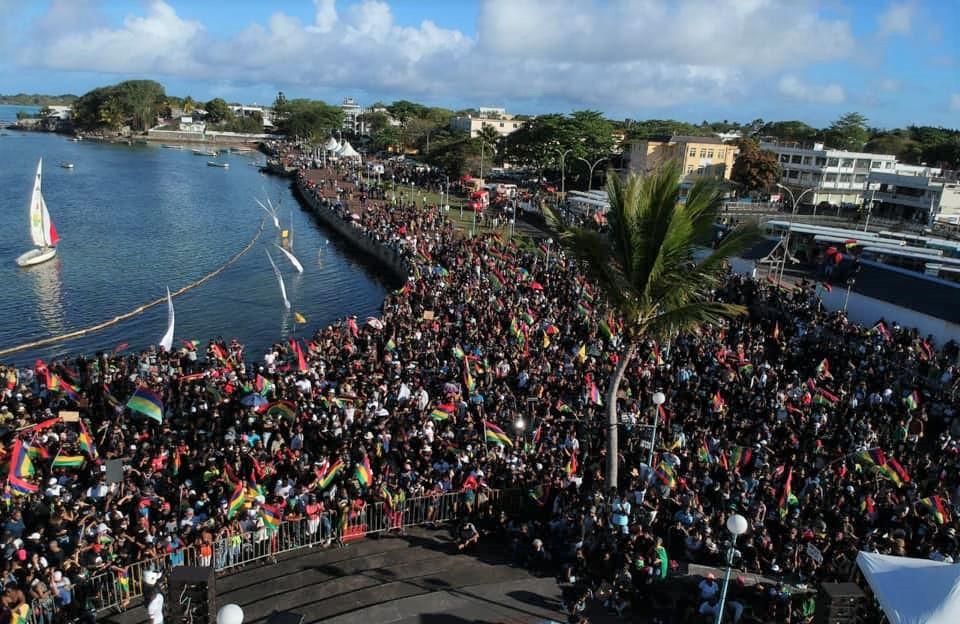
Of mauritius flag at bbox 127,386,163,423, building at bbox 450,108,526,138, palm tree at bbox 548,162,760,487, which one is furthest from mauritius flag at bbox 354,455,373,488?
building at bbox 450,108,526,138

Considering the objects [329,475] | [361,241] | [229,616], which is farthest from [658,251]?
[361,241]

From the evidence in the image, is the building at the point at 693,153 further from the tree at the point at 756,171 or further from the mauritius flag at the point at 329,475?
the mauritius flag at the point at 329,475

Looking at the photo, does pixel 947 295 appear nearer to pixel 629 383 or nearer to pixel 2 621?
pixel 629 383

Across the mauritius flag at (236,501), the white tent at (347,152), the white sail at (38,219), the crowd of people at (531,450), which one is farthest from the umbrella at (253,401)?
the white tent at (347,152)

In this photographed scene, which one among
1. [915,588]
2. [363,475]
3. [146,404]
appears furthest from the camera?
[146,404]

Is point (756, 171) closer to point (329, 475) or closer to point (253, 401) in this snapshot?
point (253, 401)

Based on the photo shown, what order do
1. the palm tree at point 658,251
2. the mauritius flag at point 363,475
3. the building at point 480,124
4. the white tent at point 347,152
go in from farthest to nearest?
1. the building at point 480,124
2. the white tent at point 347,152
3. the mauritius flag at point 363,475
4. the palm tree at point 658,251

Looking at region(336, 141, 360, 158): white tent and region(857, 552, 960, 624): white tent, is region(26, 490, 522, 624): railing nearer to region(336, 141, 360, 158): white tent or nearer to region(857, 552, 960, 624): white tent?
region(857, 552, 960, 624): white tent

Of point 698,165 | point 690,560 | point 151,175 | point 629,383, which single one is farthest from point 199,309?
point 151,175
